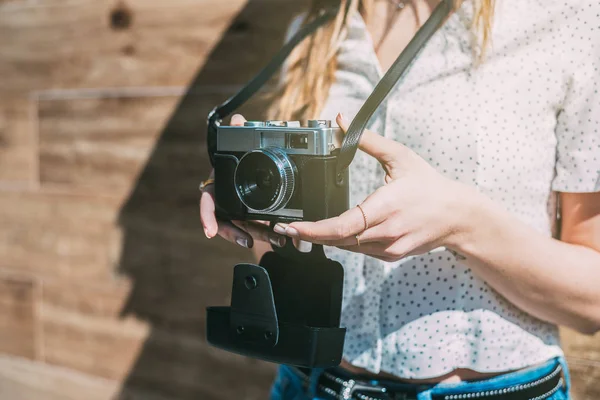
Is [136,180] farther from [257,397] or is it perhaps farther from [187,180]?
[257,397]

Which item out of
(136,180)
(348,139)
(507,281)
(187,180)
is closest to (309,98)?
(348,139)

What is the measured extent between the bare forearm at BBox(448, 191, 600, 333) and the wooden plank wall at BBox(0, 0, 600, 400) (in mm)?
535

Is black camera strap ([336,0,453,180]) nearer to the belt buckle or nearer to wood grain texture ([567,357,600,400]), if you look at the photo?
the belt buckle

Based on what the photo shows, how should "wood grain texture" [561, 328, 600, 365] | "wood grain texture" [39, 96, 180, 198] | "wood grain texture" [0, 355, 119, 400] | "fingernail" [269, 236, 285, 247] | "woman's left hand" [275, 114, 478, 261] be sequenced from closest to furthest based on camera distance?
1. "woman's left hand" [275, 114, 478, 261]
2. "fingernail" [269, 236, 285, 247]
3. "wood grain texture" [561, 328, 600, 365]
4. "wood grain texture" [39, 96, 180, 198]
5. "wood grain texture" [0, 355, 119, 400]

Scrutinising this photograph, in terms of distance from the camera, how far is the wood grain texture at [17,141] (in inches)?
54.0

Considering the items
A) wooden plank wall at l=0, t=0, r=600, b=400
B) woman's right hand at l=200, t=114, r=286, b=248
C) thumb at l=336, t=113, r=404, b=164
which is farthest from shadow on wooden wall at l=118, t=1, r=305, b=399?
thumb at l=336, t=113, r=404, b=164

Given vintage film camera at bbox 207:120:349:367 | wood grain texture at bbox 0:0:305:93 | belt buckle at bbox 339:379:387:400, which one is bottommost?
belt buckle at bbox 339:379:387:400

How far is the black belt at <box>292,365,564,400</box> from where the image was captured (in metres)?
0.61

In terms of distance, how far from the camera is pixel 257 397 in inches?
44.5

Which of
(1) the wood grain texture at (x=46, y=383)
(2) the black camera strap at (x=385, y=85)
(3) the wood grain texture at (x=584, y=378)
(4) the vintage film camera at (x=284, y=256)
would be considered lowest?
(1) the wood grain texture at (x=46, y=383)

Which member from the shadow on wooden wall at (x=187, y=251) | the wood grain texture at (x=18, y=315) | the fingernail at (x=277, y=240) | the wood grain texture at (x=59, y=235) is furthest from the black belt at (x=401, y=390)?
the wood grain texture at (x=18, y=315)

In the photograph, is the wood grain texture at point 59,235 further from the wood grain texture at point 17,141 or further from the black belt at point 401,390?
the black belt at point 401,390

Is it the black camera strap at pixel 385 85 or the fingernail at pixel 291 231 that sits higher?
the black camera strap at pixel 385 85

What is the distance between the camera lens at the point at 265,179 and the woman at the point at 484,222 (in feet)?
0.14
